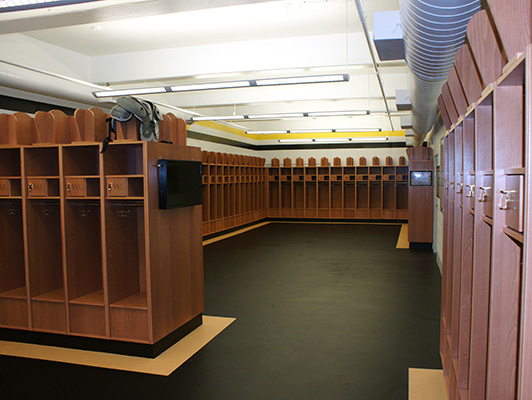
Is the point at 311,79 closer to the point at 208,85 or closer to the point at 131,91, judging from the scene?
the point at 208,85

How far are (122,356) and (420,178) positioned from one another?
25.0ft

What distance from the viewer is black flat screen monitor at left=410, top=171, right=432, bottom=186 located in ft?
31.7

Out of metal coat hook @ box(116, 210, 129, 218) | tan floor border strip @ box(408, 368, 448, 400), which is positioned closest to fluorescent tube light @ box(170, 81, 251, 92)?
metal coat hook @ box(116, 210, 129, 218)

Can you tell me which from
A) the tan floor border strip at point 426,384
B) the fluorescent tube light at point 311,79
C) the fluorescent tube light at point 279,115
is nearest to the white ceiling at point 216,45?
the fluorescent tube light at point 311,79

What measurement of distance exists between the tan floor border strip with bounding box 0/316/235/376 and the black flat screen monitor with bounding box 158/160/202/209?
1273mm

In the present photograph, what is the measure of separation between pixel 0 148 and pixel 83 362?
7.11 ft

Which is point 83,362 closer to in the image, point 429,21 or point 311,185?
point 429,21

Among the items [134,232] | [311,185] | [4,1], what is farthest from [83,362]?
[311,185]

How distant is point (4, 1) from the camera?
8.71 ft

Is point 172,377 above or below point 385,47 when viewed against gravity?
below

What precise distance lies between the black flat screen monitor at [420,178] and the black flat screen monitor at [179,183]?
21.4ft

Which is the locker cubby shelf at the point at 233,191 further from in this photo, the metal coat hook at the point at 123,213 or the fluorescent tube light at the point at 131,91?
the metal coat hook at the point at 123,213

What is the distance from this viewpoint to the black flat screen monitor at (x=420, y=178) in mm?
9648

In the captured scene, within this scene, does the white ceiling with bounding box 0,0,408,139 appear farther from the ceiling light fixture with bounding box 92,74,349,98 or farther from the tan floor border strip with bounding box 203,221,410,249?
the tan floor border strip with bounding box 203,221,410,249
